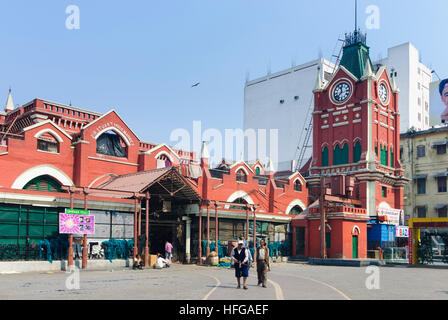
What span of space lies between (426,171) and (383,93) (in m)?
13.0

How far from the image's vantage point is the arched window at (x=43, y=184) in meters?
33.0

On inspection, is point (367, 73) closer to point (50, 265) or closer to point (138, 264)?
point (138, 264)

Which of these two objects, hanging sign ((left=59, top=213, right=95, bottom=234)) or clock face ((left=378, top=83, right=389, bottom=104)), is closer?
hanging sign ((left=59, top=213, right=95, bottom=234))

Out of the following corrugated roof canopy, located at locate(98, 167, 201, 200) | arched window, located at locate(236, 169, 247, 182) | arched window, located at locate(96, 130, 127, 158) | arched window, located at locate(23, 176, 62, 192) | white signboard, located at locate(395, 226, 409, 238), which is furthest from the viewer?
white signboard, located at locate(395, 226, 409, 238)

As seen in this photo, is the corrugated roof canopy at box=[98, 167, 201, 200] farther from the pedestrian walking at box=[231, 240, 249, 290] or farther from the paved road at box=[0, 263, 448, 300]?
the pedestrian walking at box=[231, 240, 249, 290]

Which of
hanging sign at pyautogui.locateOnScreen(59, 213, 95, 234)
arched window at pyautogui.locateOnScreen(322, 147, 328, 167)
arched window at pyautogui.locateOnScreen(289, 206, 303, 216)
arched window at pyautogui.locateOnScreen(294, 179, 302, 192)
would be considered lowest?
hanging sign at pyautogui.locateOnScreen(59, 213, 95, 234)

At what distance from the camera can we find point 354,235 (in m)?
42.3

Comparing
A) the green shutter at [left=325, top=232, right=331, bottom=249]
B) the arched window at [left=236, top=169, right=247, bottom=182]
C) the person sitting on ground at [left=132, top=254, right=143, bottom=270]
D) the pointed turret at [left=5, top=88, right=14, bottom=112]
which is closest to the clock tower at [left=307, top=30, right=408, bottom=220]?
the green shutter at [left=325, top=232, right=331, bottom=249]

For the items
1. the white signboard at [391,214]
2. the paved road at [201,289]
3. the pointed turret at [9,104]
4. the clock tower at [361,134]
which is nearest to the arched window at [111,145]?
the pointed turret at [9,104]

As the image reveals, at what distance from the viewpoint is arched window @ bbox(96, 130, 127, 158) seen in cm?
3779

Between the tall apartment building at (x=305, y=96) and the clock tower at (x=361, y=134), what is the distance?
30.8 metres

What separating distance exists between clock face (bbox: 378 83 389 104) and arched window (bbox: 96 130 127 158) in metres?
28.8

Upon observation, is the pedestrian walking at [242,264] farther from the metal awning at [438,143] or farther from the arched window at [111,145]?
the metal awning at [438,143]

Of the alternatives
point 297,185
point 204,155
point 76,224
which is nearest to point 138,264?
point 76,224
